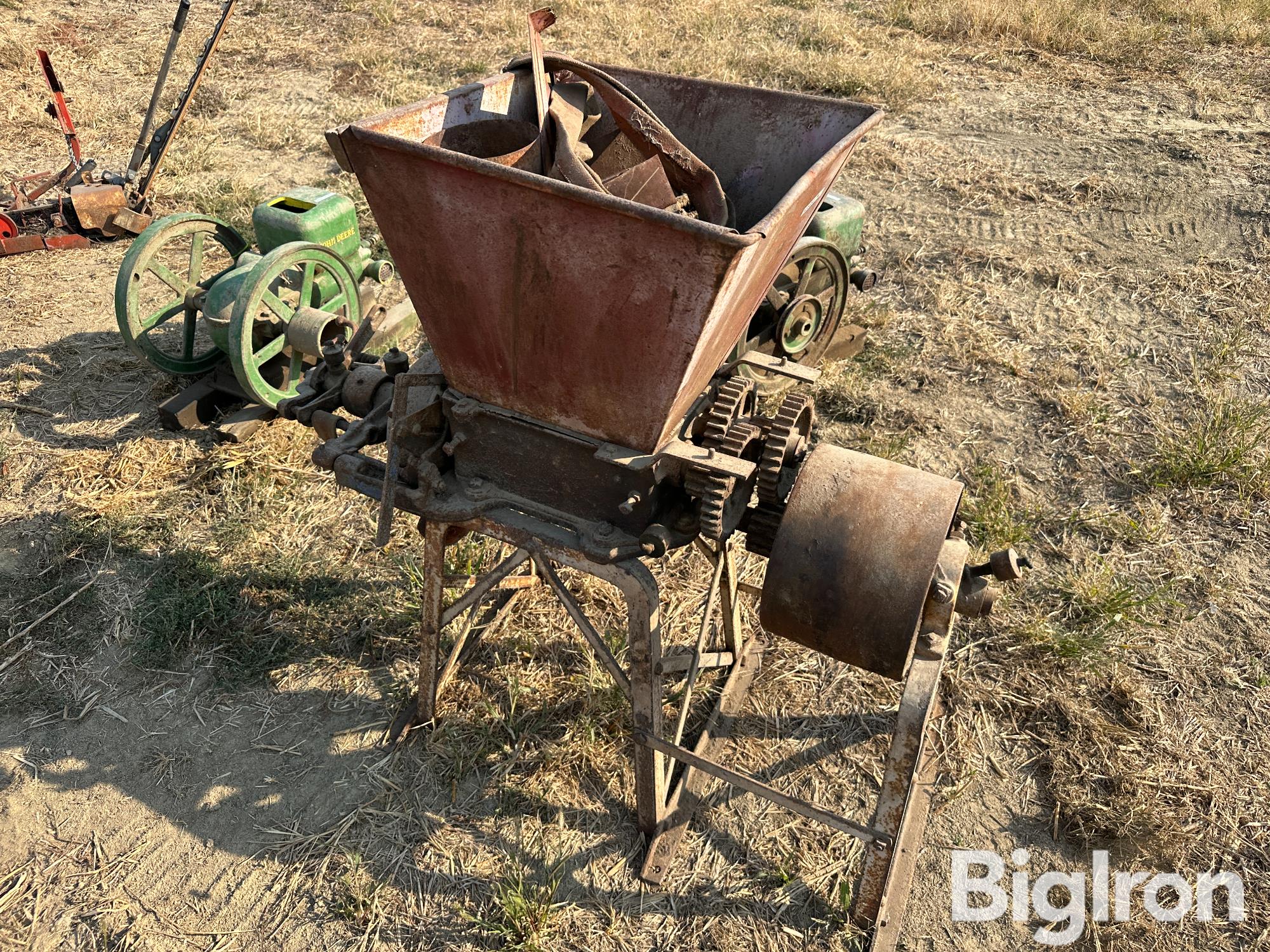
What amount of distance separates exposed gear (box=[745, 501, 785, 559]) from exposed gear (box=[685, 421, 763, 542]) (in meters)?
0.18

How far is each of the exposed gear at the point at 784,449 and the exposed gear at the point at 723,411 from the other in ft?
0.44

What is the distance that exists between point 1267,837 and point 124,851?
4631mm

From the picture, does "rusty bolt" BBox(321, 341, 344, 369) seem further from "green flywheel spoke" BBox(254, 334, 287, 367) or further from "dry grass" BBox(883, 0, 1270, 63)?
"dry grass" BBox(883, 0, 1270, 63)

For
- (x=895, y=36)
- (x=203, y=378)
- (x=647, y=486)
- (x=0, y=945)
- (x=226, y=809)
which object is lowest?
(x=0, y=945)

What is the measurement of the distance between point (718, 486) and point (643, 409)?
1.10 feet

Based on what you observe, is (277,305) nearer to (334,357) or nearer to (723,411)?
(334,357)

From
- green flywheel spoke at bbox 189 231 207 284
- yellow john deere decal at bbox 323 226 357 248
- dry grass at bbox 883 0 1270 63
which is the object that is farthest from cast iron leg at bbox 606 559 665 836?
dry grass at bbox 883 0 1270 63

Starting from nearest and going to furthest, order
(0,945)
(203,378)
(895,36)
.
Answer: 1. (0,945)
2. (203,378)
3. (895,36)

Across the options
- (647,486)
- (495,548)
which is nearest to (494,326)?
(647,486)

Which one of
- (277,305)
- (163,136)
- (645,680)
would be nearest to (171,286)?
(277,305)

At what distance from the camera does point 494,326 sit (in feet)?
8.24

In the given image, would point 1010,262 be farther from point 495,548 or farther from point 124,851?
point 124,851

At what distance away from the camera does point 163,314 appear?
203 inches

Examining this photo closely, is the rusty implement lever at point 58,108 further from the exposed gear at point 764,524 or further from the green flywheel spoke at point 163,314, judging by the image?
the exposed gear at point 764,524
